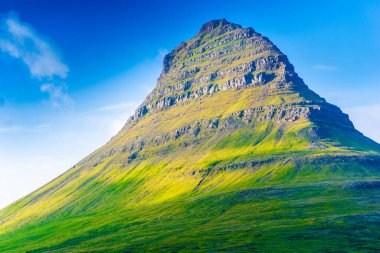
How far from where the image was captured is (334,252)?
161m

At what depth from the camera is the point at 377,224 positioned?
198125mm

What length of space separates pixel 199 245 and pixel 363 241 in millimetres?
73030

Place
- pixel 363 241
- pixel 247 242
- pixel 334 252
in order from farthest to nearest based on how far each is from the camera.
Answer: pixel 247 242 < pixel 363 241 < pixel 334 252

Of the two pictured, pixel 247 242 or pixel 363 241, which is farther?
pixel 247 242

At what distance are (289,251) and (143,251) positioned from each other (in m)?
71.5

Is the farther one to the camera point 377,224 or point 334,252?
point 377,224

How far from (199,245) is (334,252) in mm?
61978

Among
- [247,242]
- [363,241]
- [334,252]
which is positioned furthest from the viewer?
[247,242]

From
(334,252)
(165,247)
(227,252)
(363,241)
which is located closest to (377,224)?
(363,241)

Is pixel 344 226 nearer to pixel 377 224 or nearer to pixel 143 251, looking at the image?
pixel 377 224

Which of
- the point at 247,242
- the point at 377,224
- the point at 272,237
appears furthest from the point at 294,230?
the point at 377,224

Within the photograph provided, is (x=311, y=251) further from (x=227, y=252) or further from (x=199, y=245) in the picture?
(x=199, y=245)

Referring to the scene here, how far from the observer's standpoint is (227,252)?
17525 cm

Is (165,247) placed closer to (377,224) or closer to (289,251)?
(289,251)
